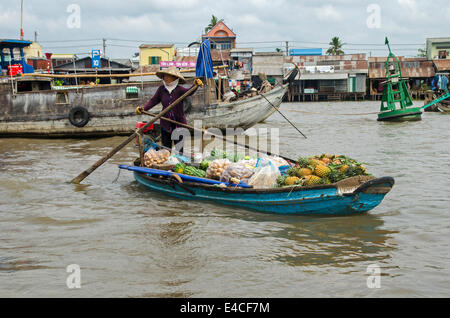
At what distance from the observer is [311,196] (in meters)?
4.86

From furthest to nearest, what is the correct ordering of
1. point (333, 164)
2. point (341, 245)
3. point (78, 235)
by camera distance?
point (333, 164) → point (78, 235) → point (341, 245)

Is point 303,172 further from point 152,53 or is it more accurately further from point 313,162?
point 152,53

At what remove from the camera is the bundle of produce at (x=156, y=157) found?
6688 mm

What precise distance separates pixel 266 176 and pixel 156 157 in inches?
82.6

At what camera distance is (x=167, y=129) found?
22.8 feet

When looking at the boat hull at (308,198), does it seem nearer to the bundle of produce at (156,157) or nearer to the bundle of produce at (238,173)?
the bundle of produce at (238,173)

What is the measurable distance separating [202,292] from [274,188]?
1852 millimetres

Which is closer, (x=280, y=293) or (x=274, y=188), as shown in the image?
(x=280, y=293)


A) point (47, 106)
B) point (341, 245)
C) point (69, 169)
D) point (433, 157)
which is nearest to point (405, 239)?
point (341, 245)

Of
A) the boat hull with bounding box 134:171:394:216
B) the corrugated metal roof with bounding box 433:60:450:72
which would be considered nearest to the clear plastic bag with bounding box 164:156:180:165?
the boat hull with bounding box 134:171:394:216

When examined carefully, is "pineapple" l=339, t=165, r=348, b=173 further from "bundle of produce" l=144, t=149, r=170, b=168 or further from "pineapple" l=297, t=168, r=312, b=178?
"bundle of produce" l=144, t=149, r=170, b=168

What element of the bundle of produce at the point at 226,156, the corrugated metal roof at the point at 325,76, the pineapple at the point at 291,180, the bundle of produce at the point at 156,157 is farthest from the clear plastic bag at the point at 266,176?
the corrugated metal roof at the point at 325,76

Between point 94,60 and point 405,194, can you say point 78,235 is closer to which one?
point 405,194

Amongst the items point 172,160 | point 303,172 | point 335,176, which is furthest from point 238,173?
point 172,160
